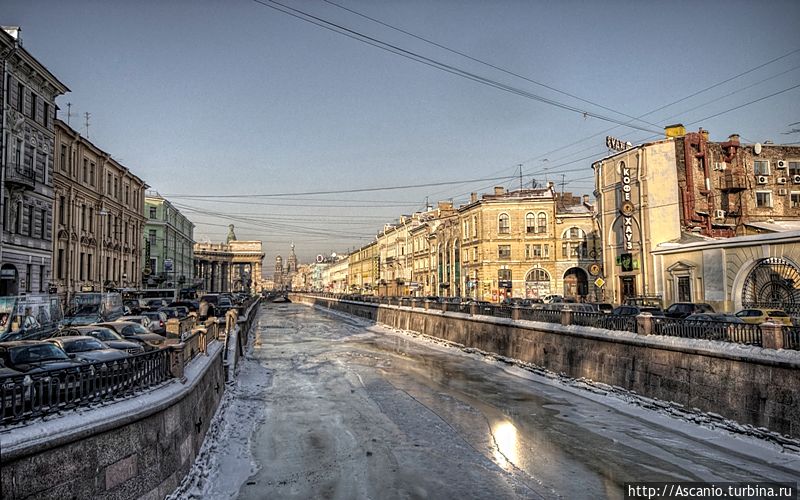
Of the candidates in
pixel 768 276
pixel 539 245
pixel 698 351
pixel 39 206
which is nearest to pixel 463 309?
pixel 768 276

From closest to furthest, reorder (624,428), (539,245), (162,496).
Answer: (162,496) → (624,428) → (539,245)

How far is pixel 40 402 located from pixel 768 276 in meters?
33.8

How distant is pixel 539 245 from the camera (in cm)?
5931

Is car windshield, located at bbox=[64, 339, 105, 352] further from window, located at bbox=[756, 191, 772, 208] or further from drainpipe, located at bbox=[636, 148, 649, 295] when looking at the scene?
window, located at bbox=[756, 191, 772, 208]

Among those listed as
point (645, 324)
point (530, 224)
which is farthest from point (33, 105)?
point (530, 224)

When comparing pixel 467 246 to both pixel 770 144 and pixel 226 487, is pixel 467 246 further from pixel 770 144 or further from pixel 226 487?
pixel 226 487

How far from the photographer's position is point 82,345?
1489cm

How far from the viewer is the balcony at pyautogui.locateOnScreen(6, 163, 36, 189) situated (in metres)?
32.2

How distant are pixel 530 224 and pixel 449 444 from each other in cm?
4892

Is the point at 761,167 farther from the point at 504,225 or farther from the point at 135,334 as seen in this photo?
the point at 135,334

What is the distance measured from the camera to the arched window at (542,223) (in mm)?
59531

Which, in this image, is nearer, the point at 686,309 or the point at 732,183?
the point at 686,309

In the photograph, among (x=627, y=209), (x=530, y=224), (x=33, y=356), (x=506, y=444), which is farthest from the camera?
(x=530, y=224)

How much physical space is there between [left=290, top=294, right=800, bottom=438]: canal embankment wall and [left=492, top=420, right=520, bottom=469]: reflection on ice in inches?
219
